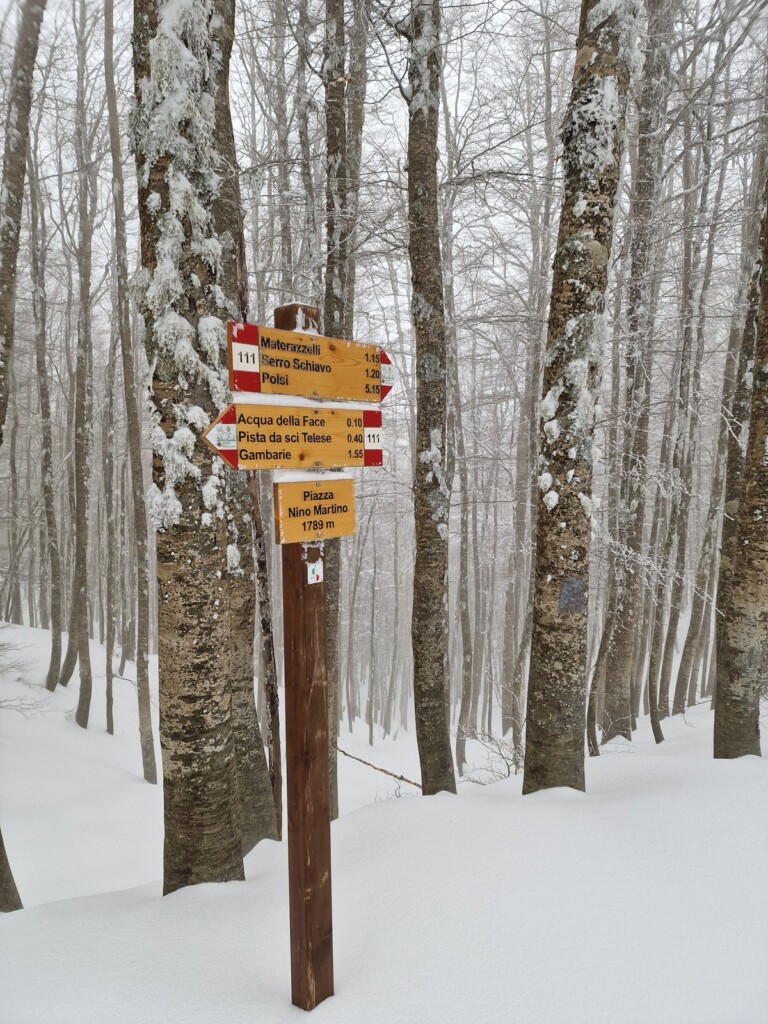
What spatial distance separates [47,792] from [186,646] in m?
8.03

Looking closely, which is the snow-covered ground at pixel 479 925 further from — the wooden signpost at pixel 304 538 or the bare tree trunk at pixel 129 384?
the bare tree trunk at pixel 129 384

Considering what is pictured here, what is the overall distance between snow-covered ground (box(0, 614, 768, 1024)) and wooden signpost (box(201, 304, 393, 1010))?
328mm

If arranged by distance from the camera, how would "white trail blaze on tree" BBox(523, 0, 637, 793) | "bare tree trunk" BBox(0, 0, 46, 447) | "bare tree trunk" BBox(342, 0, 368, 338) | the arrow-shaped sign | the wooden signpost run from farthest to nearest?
"bare tree trunk" BBox(342, 0, 368, 338) → "bare tree trunk" BBox(0, 0, 46, 447) → "white trail blaze on tree" BBox(523, 0, 637, 793) → the wooden signpost → the arrow-shaped sign

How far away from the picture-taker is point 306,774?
2.32m

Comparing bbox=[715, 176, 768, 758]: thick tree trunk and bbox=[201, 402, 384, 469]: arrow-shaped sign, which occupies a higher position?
bbox=[201, 402, 384, 469]: arrow-shaped sign

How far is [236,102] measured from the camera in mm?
11484

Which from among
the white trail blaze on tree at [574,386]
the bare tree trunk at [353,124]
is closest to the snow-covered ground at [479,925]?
the white trail blaze on tree at [574,386]

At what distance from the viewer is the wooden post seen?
2242mm

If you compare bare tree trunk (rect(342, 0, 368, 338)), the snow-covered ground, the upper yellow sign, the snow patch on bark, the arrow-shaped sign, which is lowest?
the snow-covered ground

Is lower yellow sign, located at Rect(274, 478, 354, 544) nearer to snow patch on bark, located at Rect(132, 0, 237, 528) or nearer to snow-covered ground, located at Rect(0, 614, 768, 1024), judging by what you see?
snow patch on bark, located at Rect(132, 0, 237, 528)

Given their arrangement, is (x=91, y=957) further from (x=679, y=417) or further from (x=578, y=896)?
(x=679, y=417)

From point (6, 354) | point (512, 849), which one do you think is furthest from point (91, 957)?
point (6, 354)

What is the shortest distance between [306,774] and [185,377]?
1.86m

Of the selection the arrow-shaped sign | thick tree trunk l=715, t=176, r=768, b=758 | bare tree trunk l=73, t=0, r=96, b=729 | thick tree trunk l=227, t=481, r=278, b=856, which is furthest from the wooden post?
bare tree trunk l=73, t=0, r=96, b=729
